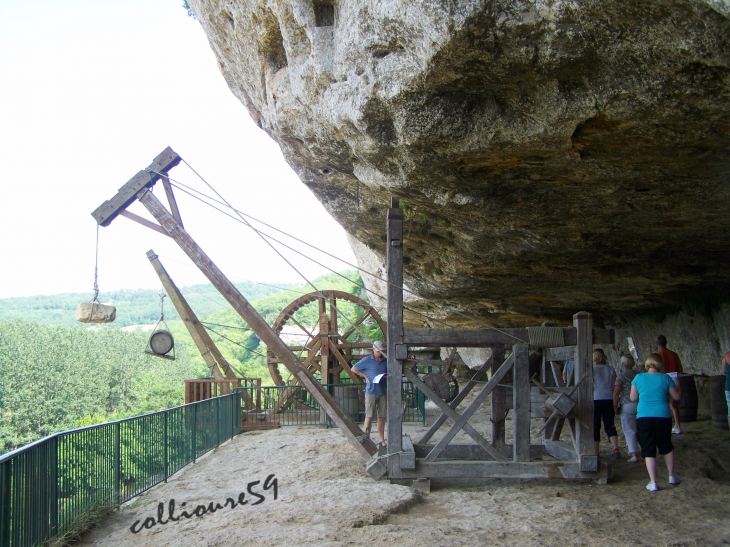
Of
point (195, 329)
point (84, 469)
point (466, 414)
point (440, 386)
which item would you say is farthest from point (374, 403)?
point (195, 329)

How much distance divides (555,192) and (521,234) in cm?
143

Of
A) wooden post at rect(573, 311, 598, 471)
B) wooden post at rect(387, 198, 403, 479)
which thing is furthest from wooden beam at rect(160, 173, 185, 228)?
wooden post at rect(573, 311, 598, 471)

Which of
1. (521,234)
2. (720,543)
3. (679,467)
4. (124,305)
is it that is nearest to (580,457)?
(679,467)

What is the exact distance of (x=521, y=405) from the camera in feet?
21.2

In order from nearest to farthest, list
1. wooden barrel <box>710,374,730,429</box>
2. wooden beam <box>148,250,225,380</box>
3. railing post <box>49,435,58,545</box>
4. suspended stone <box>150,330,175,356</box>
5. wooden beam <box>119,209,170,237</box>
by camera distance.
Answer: railing post <box>49,435,58,545</box> < wooden beam <box>119,209,170,237</box> < wooden barrel <box>710,374,730,429</box> < suspended stone <box>150,330,175,356</box> < wooden beam <box>148,250,225,380</box>

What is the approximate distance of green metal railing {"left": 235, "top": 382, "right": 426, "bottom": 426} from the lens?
1253 cm

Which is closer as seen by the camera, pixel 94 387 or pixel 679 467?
pixel 679 467

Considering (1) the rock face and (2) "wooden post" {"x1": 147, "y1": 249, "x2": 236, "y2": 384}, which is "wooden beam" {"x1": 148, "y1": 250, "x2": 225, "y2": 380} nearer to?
(2) "wooden post" {"x1": 147, "y1": 249, "x2": 236, "y2": 384}

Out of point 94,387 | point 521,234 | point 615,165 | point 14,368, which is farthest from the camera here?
point 94,387

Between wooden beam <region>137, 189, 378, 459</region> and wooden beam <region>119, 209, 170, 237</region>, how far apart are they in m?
0.10

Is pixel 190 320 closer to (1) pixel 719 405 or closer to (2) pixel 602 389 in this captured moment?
(2) pixel 602 389

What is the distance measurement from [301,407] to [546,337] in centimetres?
788

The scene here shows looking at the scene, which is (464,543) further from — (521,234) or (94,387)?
(94,387)

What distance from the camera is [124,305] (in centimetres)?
11412
